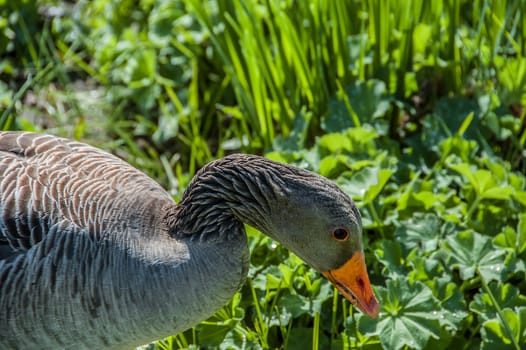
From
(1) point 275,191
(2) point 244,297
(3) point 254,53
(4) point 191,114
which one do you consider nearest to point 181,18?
(4) point 191,114

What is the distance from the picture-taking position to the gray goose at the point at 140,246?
321cm

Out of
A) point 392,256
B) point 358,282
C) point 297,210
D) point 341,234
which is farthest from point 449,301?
point 297,210

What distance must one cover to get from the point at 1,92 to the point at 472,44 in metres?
2.97

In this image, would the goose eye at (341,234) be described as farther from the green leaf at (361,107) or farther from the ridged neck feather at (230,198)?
the green leaf at (361,107)

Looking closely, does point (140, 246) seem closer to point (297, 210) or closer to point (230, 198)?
point (230, 198)

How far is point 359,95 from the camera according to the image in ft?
15.9

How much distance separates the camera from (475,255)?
392 cm

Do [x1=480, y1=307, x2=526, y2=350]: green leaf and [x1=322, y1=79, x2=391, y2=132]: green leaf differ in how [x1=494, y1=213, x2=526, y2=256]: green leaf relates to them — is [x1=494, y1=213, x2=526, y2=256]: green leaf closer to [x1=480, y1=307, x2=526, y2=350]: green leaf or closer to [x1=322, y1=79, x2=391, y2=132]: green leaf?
[x1=480, y1=307, x2=526, y2=350]: green leaf

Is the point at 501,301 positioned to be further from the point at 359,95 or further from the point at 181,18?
the point at 181,18

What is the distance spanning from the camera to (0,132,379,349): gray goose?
3.21 metres

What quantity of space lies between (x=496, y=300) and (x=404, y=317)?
44 cm

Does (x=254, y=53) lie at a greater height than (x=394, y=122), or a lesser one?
greater

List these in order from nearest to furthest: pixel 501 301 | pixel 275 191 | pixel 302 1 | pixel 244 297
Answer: pixel 275 191 < pixel 501 301 < pixel 244 297 < pixel 302 1

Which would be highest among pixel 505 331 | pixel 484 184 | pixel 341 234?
pixel 341 234
